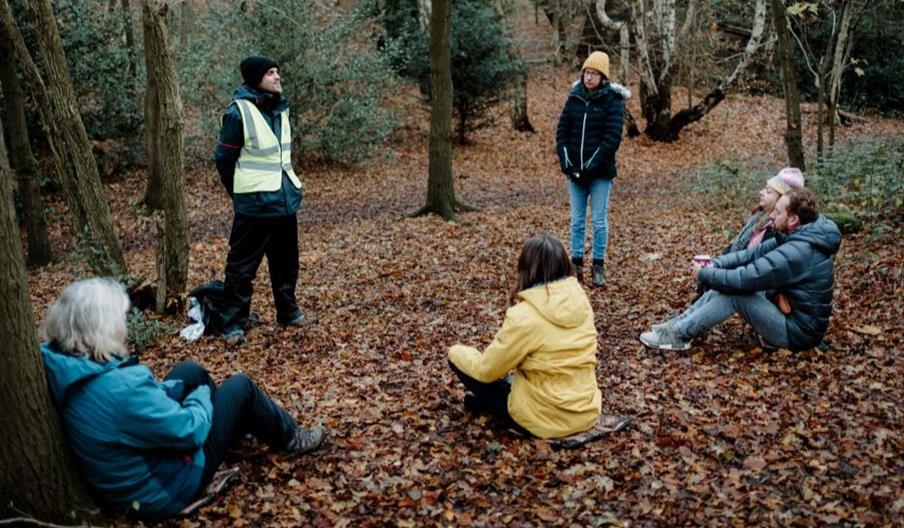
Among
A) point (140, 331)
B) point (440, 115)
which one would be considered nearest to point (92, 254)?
point (140, 331)

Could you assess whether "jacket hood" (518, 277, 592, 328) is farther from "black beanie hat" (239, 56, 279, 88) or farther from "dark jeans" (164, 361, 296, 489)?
"black beanie hat" (239, 56, 279, 88)

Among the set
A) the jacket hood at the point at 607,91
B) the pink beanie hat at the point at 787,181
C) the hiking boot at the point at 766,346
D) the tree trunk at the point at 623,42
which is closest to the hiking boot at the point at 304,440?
the hiking boot at the point at 766,346

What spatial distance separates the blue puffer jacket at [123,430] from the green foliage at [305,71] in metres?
13.4

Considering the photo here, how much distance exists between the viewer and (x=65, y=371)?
3.29 metres

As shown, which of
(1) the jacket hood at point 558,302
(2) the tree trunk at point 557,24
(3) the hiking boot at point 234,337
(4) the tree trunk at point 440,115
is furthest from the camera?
(2) the tree trunk at point 557,24

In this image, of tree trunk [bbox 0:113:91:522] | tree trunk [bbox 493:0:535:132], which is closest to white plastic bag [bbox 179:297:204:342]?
tree trunk [bbox 0:113:91:522]

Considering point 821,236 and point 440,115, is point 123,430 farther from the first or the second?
point 440,115

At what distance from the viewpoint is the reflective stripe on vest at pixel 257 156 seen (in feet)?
19.5

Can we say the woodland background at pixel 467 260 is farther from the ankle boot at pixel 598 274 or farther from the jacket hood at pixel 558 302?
the jacket hood at pixel 558 302

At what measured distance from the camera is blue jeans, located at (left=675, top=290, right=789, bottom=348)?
5.44 m

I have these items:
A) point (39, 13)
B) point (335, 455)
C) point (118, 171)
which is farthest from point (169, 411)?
point (118, 171)

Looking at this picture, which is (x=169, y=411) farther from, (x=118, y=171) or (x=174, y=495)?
(x=118, y=171)

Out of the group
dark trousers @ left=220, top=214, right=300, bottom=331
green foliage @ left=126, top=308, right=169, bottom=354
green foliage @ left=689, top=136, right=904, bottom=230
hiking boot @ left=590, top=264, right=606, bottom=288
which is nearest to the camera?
dark trousers @ left=220, top=214, right=300, bottom=331

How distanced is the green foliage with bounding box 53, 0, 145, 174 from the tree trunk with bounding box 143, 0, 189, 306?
9284 mm
